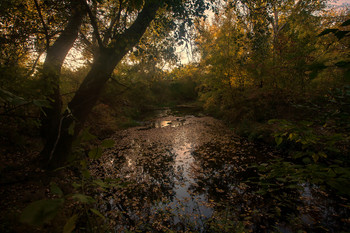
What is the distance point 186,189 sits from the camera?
423 cm

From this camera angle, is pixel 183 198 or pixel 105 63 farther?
pixel 183 198

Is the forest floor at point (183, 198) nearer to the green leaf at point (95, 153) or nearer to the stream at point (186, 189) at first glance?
the stream at point (186, 189)

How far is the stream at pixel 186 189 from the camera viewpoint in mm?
3027

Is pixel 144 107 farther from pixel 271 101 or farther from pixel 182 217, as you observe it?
pixel 182 217

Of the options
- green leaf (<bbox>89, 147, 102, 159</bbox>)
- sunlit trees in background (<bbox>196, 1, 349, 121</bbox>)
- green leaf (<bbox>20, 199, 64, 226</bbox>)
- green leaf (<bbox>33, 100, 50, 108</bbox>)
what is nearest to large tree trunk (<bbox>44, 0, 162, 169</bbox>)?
sunlit trees in background (<bbox>196, 1, 349, 121</bbox>)

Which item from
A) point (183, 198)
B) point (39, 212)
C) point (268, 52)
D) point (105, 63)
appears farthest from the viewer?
point (268, 52)

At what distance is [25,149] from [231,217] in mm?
5888

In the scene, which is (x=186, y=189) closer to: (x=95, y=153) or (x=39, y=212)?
(x=95, y=153)

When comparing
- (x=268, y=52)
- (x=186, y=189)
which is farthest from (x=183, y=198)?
(x=268, y=52)

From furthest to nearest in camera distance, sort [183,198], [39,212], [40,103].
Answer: [183,198] → [40,103] → [39,212]

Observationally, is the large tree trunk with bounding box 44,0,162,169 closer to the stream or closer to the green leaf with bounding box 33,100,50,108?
the stream

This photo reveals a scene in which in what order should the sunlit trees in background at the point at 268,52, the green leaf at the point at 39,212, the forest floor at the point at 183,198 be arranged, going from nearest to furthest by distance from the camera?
the green leaf at the point at 39,212 < the forest floor at the point at 183,198 < the sunlit trees in background at the point at 268,52

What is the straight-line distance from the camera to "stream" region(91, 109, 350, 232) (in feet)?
9.93

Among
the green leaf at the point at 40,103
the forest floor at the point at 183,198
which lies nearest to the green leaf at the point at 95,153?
the forest floor at the point at 183,198
